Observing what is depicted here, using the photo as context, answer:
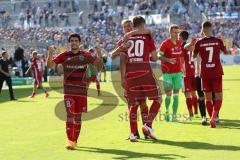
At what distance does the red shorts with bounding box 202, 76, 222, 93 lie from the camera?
12609 mm

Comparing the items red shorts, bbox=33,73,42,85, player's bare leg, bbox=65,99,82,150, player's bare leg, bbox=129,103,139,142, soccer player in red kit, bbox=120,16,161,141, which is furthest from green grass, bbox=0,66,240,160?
red shorts, bbox=33,73,42,85

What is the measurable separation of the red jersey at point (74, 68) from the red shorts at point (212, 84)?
2.83 metres

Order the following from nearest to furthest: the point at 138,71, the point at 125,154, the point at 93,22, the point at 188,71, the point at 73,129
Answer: the point at 125,154 → the point at 73,129 → the point at 138,71 → the point at 188,71 → the point at 93,22

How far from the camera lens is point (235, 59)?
161 ft

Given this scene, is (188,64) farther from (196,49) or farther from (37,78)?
(37,78)

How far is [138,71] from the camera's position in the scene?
11383 mm

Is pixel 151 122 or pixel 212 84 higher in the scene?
pixel 212 84

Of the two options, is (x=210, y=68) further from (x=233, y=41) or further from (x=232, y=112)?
(x=233, y=41)

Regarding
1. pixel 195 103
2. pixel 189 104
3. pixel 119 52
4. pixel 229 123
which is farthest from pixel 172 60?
pixel 119 52

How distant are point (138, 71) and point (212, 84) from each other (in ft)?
6.75

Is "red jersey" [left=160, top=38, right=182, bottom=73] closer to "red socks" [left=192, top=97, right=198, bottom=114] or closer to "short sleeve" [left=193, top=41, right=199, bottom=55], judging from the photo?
"short sleeve" [left=193, top=41, right=199, bottom=55]

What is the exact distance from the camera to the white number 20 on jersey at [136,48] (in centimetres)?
1126

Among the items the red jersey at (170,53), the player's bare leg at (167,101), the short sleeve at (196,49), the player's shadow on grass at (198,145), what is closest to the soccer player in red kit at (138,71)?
the player's shadow on grass at (198,145)

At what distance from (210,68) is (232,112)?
3.34 m
